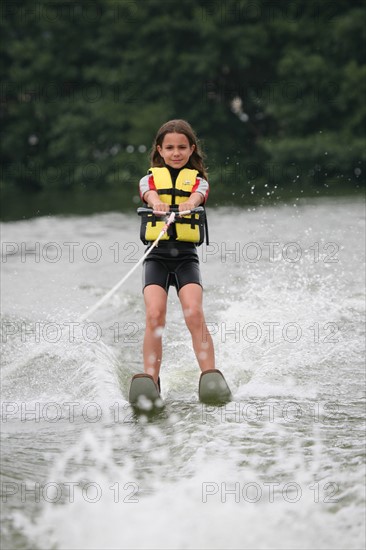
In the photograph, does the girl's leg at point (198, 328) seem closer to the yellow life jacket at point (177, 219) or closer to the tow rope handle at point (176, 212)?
the yellow life jacket at point (177, 219)

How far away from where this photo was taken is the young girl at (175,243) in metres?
5.30

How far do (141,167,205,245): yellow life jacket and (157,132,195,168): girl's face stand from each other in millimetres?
51

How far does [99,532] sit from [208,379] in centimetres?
173

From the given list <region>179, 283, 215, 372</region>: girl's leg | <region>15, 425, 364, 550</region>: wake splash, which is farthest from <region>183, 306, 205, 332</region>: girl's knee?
<region>15, 425, 364, 550</region>: wake splash

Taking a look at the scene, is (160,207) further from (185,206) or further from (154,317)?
(154,317)

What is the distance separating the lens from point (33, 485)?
3850 mm

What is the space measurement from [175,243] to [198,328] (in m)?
0.52

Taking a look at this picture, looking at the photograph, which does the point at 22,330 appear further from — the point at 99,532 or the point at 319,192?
the point at 319,192

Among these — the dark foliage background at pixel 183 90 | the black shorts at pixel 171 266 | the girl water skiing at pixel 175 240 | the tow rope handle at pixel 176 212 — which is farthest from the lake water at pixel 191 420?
the dark foliage background at pixel 183 90

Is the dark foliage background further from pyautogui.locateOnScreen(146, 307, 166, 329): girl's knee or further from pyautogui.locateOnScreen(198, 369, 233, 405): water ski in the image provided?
pyautogui.locateOnScreen(198, 369, 233, 405): water ski

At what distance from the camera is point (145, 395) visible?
498 cm

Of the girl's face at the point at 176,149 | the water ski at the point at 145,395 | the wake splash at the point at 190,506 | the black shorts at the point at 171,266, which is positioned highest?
the girl's face at the point at 176,149

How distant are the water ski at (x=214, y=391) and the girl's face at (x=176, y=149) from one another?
1.27 meters

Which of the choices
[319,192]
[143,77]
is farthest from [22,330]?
[143,77]
